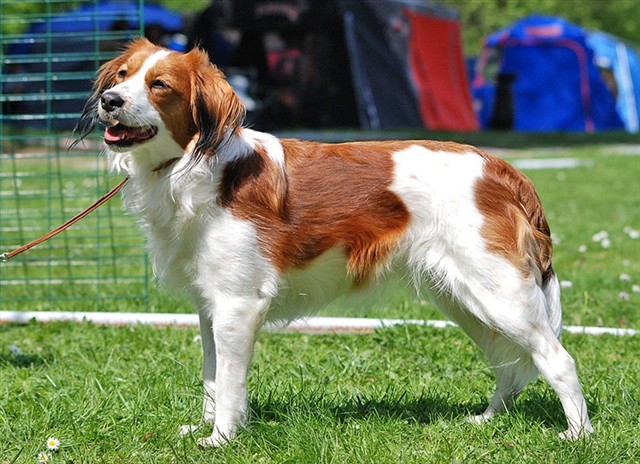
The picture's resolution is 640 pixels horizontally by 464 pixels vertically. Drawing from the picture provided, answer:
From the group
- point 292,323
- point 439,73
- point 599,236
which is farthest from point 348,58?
point 292,323

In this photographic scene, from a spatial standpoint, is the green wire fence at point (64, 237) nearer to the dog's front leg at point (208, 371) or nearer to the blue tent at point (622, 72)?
the dog's front leg at point (208, 371)

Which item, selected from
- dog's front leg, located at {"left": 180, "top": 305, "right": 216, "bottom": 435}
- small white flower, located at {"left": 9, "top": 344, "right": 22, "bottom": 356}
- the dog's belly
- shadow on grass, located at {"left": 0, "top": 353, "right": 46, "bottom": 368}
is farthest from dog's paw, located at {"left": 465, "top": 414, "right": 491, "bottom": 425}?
small white flower, located at {"left": 9, "top": 344, "right": 22, "bottom": 356}

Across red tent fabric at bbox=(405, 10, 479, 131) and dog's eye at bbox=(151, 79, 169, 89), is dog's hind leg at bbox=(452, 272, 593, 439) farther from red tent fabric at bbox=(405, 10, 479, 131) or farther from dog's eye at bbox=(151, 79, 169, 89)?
red tent fabric at bbox=(405, 10, 479, 131)

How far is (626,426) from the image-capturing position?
3354 millimetres

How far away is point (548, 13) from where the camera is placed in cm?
4238

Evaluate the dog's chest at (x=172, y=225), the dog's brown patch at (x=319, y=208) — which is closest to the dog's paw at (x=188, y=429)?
the dog's chest at (x=172, y=225)

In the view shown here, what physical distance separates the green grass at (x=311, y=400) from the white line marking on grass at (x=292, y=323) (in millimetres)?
69

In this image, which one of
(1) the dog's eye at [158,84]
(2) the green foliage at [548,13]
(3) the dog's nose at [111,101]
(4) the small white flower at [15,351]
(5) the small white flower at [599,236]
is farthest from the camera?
(2) the green foliage at [548,13]

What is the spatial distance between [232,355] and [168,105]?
940mm

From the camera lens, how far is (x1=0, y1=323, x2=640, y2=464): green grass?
3201 millimetres

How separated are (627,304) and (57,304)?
137 inches

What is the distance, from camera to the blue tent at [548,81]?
22.5 metres

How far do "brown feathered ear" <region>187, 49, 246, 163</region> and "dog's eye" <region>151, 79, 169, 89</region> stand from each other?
0.35ft

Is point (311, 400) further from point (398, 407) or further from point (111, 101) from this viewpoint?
point (111, 101)
